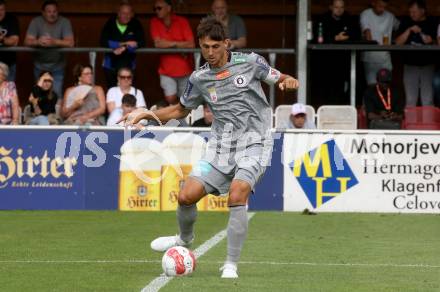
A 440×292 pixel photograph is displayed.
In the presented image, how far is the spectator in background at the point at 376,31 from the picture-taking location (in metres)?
19.6

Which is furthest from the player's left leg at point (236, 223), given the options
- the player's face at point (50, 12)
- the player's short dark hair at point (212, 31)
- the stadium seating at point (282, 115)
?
the player's face at point (50, 12)

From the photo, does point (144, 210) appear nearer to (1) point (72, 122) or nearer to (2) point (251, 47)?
(1) point (72, 122)

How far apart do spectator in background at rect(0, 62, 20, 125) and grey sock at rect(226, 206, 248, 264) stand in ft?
30.8

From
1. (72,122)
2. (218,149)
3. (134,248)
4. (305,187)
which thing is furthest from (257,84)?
(72,122)

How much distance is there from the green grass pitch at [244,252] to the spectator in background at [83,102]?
246 cm

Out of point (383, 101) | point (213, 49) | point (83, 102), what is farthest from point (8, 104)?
point (213, 49)

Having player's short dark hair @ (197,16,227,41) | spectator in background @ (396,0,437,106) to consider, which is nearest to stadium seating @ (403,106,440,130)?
spectator in background @ (396,0,437,106)

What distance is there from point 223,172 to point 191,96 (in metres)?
0.72

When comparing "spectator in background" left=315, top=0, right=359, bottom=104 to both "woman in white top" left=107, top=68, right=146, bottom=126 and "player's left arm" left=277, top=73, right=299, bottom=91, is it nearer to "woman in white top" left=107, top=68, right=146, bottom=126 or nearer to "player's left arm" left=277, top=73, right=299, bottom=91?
"woman in white top" left=107, top=68, right=146, bottom=126

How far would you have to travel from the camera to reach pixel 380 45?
18953 mm

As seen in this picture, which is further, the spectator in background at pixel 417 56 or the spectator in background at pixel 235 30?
the spectator in background at pixel 417 56

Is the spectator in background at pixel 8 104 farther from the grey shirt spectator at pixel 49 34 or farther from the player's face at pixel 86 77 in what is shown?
the grey shirt spectator at pixel 49 34

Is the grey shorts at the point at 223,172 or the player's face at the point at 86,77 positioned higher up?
the player's face at the point at 86,77

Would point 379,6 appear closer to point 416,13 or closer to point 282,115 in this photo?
point 416,13
